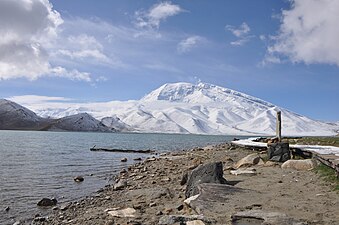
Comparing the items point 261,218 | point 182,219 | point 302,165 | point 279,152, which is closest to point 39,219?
point 182,219

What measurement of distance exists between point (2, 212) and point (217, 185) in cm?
939

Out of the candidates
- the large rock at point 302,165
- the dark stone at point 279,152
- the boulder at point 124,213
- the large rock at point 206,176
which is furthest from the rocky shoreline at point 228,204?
the dark stone at point 279,152

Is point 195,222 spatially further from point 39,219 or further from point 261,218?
point 39,219

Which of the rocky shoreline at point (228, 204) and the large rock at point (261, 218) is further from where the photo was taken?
the rocky shoreline at point (228, 204)

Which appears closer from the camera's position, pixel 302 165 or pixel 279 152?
pixel 302 165

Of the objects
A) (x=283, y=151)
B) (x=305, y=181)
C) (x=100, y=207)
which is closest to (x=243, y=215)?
(x=305, y=181)

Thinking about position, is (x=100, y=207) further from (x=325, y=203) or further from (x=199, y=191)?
(x=325, y=203)

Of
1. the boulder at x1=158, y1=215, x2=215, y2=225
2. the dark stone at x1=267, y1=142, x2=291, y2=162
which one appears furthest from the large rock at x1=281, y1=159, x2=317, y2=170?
the boulder at x1=158, y1=215, x2=215, y2=225

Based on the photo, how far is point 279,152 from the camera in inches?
944

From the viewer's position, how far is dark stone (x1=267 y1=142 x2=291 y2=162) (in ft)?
77.4

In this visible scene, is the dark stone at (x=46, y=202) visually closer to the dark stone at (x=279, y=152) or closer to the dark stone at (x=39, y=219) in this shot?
the dark stone at (x=39, y=219)

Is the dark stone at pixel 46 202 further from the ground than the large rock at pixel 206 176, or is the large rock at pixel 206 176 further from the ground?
the large rock at pixel 206 176

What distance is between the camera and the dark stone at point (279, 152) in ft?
77.4

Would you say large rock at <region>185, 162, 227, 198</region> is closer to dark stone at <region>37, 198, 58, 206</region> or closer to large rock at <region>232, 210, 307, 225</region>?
large rock at <region>232, 210, 307, 225</region>
